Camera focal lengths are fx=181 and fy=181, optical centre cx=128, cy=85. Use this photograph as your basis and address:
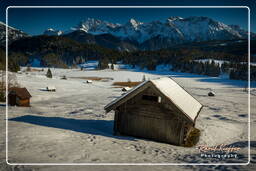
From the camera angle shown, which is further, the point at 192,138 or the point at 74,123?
the point at 74,123

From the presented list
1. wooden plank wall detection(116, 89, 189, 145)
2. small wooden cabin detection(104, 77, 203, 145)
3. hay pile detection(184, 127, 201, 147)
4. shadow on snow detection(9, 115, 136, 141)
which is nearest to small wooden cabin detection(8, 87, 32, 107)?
shadow on snow detection(9, 115, 136, 141)

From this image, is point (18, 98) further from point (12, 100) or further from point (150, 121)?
point (150, 121)

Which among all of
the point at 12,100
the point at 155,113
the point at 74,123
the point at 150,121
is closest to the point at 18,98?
the point at 12,100

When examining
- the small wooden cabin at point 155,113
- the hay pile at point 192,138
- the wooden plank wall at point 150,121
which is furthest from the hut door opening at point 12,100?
the hay pile at point 192,138

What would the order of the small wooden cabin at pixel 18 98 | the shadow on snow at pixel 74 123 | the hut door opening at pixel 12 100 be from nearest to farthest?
the shadow on snow at pixel 74 123 → the small wooden cabin at pixel 18 98 → the hut door opening at pixel 12 100

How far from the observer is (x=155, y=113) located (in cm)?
1245

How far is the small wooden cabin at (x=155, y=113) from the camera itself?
11812 mm

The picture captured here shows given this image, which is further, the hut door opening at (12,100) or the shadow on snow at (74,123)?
the hut door opening at (12,100)

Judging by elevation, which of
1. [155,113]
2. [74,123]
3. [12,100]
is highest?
[155,113]

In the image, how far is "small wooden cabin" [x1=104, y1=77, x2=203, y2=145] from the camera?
11.8 metres

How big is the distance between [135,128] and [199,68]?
12150cm

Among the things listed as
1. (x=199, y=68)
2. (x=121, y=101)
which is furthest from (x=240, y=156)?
(x=199, y=68)

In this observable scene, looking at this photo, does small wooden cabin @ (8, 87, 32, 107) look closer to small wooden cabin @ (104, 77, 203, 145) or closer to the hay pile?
small wooden cabin @ (104, 77, 203, 145)

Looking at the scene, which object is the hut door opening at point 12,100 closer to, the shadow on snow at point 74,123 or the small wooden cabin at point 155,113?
the shadow on snow at point 74,123
